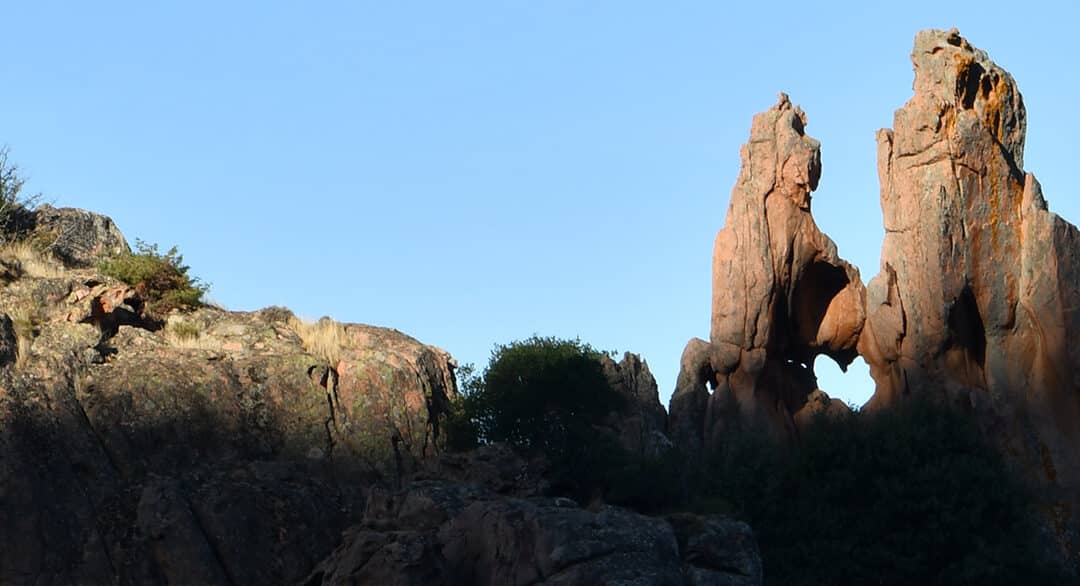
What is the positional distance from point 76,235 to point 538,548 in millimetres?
22253

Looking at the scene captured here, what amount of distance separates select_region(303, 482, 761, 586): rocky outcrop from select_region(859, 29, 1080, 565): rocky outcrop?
14.6 m

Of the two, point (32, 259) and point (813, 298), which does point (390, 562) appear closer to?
point (32, 259)

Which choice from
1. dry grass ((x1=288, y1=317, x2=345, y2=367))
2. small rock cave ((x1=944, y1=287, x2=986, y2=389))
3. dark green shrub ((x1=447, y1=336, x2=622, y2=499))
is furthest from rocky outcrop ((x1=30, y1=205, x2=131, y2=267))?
small rock cave ((x1=944, y1=287, x2=986, y2=389))

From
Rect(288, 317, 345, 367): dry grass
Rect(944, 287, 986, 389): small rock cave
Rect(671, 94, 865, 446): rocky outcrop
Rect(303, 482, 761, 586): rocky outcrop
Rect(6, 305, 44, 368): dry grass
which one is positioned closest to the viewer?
Rect(303, 482, 761, 586): rocky outcrop

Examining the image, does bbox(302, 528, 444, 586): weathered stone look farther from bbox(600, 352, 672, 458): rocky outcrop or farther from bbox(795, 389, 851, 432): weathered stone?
bbox(795, 389, 851, 432): weathered stone

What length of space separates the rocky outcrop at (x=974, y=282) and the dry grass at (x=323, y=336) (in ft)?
47.6

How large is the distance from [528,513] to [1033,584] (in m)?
14.6

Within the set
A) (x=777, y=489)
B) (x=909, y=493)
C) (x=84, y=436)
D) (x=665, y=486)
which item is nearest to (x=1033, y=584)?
(x=909, y=493)

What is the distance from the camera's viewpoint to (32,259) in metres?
40.2

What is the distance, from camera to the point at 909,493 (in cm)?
3853

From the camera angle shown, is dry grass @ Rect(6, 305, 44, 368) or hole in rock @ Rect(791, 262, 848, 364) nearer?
dry grass @ Rect(6, 305, 44, 368)

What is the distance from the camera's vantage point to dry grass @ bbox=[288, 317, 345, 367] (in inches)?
1548

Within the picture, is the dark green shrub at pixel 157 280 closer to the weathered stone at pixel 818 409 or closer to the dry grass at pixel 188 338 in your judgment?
the dry grass at pixel 188 338

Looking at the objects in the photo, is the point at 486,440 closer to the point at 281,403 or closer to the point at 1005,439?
the point at 281,403
